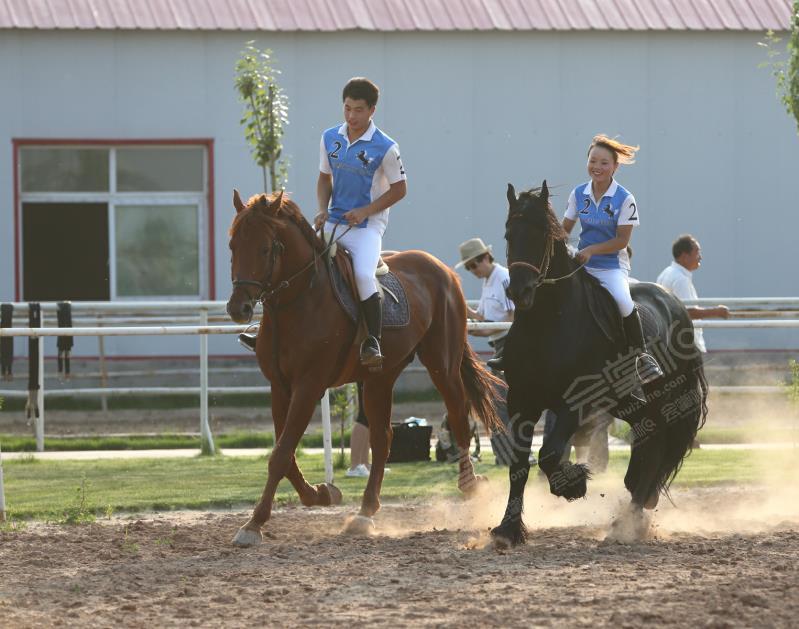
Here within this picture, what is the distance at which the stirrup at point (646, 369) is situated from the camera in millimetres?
8320

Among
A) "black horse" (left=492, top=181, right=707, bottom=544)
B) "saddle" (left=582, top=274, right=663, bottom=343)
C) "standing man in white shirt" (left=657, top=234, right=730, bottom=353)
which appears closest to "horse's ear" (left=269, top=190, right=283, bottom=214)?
"black horse" (left=492, top=181, right=707, bottom=544)

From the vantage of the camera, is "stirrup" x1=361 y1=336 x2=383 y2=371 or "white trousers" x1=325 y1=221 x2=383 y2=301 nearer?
"stirrup" x1=361 y1=336 x2=383 y2=371

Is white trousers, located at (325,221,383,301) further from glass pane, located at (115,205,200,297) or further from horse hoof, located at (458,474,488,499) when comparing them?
glass pane, located at (115,205,200,297)

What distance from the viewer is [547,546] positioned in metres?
7.85

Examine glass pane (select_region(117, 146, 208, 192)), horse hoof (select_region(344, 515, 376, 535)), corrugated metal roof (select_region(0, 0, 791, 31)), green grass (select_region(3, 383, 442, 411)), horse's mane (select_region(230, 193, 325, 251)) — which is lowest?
green grass (select_region(3, 383, 442, 411))

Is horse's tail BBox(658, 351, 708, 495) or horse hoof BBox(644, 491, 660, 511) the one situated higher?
horse's tail BBox(658, 351, 708, 495)

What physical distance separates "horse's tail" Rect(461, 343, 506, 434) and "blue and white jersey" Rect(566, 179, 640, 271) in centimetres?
174

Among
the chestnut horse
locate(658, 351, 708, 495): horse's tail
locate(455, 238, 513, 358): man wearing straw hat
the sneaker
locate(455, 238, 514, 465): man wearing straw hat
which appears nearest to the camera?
the chestnut horse

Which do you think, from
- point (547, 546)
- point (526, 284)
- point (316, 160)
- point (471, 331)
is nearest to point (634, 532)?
point (547, 546)

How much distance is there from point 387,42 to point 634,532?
1208 centimetres

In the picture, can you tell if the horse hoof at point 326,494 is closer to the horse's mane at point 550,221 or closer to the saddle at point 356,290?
the saddle at point 356,290

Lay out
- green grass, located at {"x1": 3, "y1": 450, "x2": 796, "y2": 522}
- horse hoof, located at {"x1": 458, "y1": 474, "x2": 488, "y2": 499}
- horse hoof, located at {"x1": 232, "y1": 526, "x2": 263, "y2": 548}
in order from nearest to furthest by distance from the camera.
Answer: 1. horse hoof, located at {"x1": 232, "y1": 526, "x2": 263, "y2": 548}
2. horse hoof, located at {"x1": 458, "y1": 474, "x2": 488, "y2": 499}
3. green grass, located at {"x1": 3, "y1": 450, "x2": 796, "y2": 522}

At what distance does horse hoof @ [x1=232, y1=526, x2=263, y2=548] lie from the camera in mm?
7883

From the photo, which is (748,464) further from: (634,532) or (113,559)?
(113,559)
